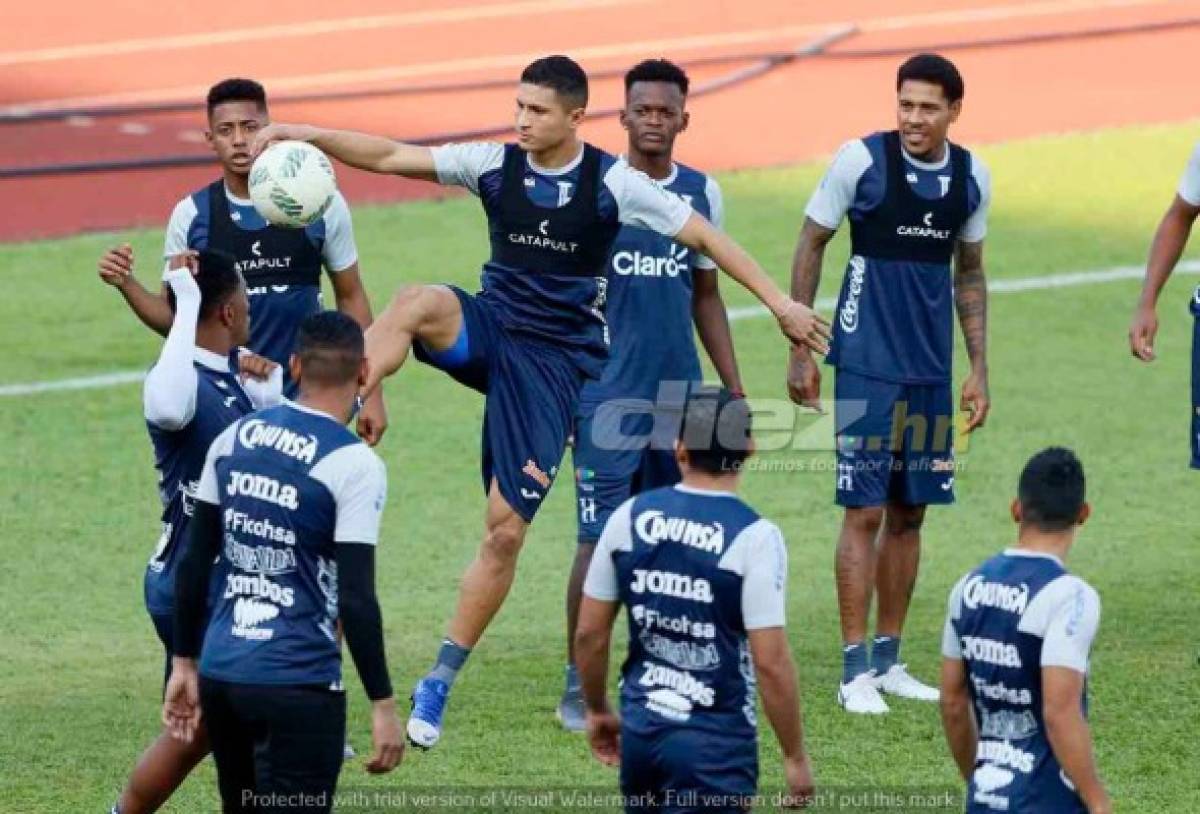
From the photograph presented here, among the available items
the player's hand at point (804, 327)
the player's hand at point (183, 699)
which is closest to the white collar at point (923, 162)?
the player's hand at point (804, 327)

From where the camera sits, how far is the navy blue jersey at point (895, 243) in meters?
10.9

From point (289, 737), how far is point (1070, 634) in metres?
2.43

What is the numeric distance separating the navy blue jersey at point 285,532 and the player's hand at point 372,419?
2.42 meters

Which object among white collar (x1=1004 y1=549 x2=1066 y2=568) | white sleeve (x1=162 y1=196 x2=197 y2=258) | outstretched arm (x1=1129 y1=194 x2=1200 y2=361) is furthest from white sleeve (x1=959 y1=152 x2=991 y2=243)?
white collar (x1=1004 y1=549 x2=1066 y2=568)

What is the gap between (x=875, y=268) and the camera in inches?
431

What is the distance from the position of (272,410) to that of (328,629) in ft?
2.37

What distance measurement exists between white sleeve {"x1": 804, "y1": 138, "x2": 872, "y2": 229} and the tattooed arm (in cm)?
61

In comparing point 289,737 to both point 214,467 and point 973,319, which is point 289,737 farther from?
point 973,319

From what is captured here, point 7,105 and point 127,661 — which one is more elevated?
point 7,105

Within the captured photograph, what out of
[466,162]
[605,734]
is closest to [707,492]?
[605,734]

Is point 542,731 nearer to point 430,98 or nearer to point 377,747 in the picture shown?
point 377,747

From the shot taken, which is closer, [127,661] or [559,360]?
[559,360]

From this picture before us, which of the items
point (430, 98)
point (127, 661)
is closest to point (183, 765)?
point (127, 661)

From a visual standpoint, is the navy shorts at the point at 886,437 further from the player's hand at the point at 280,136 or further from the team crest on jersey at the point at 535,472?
the player's hand at the point at 280,136
